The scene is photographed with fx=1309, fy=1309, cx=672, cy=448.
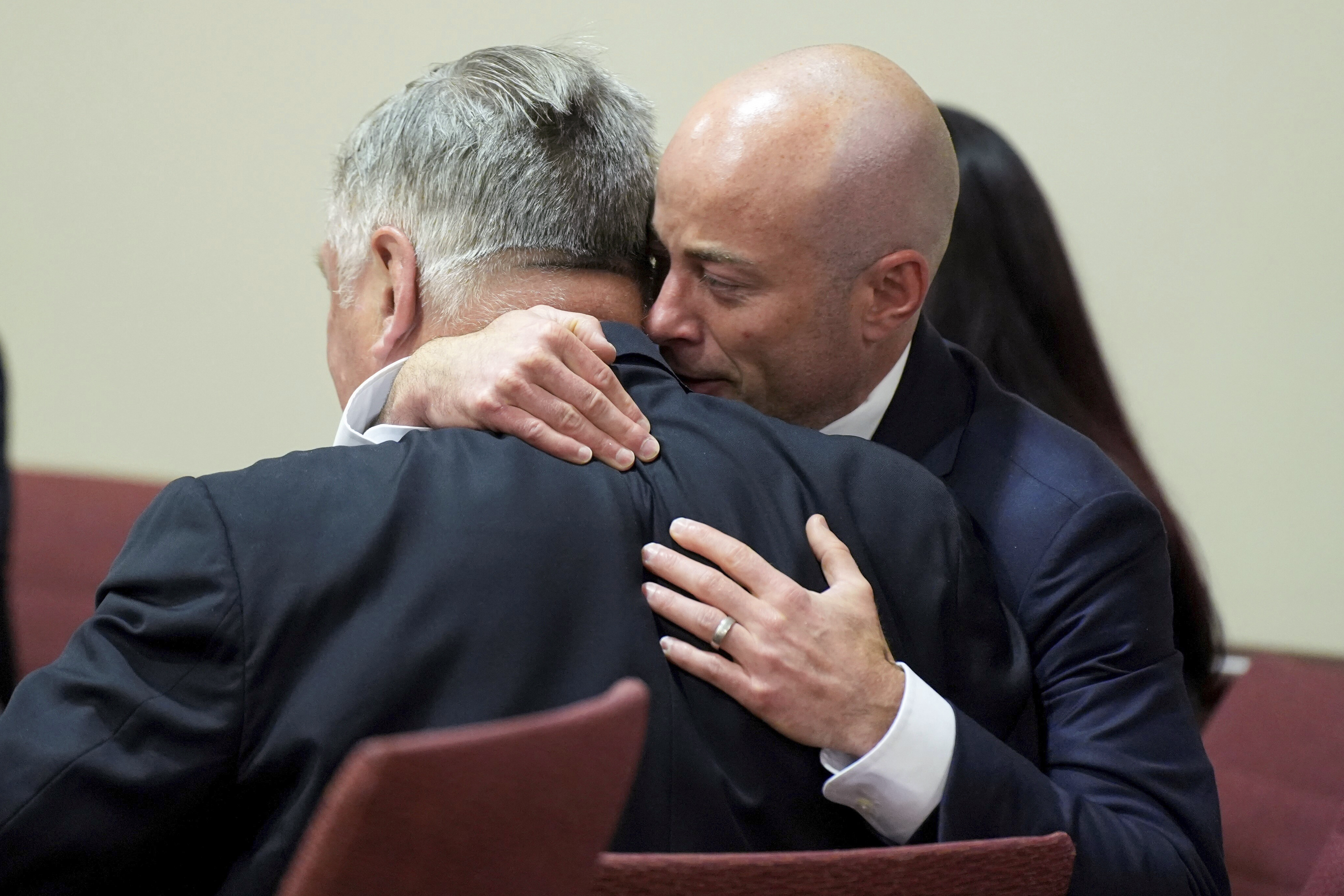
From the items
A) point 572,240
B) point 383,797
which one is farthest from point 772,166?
point 383,797

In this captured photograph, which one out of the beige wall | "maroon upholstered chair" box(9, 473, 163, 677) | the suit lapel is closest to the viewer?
the suit lapel

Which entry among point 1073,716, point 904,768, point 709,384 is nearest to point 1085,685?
point 1073,716

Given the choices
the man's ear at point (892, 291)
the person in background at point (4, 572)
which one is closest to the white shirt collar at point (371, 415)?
the man's ear at point (892, 291)

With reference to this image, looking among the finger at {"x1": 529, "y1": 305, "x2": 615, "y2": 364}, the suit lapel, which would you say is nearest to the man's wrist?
the finger at {"x1": 529, "y1": 305, "x2": 615, "y2": 364}

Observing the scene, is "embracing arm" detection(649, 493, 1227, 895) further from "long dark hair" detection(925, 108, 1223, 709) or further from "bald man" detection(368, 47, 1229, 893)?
"long dark hair" detection(925, 108, 1223, 709)

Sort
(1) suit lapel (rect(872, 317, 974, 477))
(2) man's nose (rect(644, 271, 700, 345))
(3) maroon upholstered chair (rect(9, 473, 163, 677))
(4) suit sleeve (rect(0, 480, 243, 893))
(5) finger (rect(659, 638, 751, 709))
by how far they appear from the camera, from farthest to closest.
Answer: (3) maroon upholstered chair (rect(9, 473, 163, 677)), (1) suit lapel (rect(872, 317, 974, 477)), (2) man's nose (rect(644, 271, 700, 345)), (5) finger (rect(659, 638, 751, 709)), (4) suit sleeve (rect(0, 480, 243, 893))

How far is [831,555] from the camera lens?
1.07m

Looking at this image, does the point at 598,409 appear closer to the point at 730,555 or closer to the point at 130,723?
the point at 730,555

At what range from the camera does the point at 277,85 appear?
3312 millimetres

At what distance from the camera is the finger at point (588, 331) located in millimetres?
1142

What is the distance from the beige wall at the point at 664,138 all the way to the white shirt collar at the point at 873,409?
148 centimetres

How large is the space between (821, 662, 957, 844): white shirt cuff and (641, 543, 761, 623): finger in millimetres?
136

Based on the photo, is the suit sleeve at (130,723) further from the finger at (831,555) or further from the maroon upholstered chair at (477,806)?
the finger at (831,555)

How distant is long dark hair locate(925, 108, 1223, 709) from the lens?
2127 millimetres
